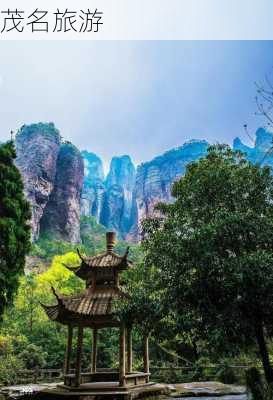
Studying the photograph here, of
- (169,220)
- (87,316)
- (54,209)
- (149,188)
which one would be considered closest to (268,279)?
(169,220)

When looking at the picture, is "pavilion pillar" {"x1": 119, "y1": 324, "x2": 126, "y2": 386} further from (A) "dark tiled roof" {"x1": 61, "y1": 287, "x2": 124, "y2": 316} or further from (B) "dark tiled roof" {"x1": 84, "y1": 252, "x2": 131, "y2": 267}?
(B) "dark tiled roof" {"x1": 84, "y1": 252, "x2": 131, "y2": 267}

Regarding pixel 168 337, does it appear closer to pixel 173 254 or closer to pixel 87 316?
pixel 173 254

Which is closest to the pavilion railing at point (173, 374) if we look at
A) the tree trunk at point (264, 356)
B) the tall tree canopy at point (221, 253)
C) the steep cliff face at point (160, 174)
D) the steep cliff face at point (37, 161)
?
the tree trunk at point (264, 356)

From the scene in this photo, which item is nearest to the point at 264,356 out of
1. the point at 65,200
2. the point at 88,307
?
the point at 88,307

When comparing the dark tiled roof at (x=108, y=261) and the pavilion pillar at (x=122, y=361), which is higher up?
the dark tiled roof at (x=108, y=261)

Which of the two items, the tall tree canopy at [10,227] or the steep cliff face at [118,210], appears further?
the steep cliff face at [118,210]

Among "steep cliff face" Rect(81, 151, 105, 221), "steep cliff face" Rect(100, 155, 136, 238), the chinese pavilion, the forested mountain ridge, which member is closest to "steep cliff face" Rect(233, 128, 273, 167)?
the forested mountain ridge

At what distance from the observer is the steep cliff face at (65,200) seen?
4916 centimetres

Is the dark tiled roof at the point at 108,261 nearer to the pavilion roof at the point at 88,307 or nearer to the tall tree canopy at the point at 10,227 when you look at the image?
the pavilion roof at the point at 88,307

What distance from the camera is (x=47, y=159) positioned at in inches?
2015

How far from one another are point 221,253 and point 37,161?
146 ft

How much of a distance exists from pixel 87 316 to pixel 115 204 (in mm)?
67418

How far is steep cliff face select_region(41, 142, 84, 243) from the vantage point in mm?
49156

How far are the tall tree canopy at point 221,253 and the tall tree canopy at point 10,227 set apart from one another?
5743 millimetres
